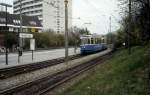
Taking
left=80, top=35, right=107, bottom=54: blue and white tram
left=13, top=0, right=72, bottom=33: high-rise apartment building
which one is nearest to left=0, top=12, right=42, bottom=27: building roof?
left=13, top=0, right=72, bottom=33: high-rise apartment building

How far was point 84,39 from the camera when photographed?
43.9m

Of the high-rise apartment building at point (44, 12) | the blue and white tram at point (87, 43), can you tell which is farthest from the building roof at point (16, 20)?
the blue and white tram at point (87, 43)

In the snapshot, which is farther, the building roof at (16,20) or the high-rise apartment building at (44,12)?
the high-rise apartment building at (44,12)

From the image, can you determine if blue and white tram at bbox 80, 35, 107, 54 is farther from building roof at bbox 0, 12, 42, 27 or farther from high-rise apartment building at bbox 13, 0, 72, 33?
high-rise apartment building at bbox 13, 0, 72, 33

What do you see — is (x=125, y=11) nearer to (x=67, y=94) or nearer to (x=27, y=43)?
(x=67, y=94)

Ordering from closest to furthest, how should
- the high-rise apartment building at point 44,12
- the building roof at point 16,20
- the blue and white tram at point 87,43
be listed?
1. the blue and white tram at point 87,43
2. the building roof at point 16,20
3. the high-rise apartment building at point 44,12

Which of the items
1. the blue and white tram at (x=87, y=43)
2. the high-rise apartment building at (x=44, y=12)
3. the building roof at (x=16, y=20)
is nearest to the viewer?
the blue and white tram at (x=87, y=43)

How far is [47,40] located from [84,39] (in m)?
36.0

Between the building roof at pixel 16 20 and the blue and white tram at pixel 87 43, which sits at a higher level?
the building roof at pixel 16 20

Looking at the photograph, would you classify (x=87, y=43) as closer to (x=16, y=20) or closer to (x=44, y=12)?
(x=16, y=20)

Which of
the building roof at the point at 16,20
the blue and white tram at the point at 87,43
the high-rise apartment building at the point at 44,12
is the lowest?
the blue and white tram at the point at 87,43

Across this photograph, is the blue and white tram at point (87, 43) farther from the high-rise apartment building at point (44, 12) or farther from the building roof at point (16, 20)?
the high-rise apartment building at point (44, 12)

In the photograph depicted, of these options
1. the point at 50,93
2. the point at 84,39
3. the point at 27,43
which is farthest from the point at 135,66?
the point at 27,43

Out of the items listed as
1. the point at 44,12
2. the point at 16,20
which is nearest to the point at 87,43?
the point at 16,20
